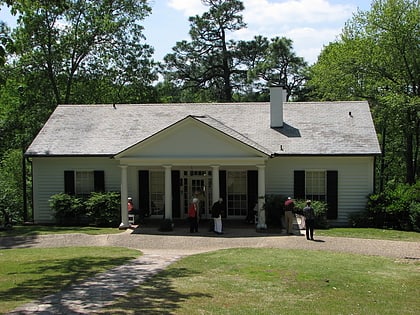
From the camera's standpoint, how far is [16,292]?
1126 cm

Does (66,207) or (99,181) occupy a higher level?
(99,181)

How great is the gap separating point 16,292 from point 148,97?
31813 millimetres

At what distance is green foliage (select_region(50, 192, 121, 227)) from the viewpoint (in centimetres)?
2459

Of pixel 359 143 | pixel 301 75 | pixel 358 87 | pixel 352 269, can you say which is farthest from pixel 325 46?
pixel 352 269

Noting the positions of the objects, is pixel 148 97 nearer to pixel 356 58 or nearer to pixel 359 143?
pixel 356 58

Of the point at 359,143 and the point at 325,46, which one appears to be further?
the point at 325,46

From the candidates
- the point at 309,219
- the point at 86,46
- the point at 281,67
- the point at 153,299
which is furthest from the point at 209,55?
the point at 153,299

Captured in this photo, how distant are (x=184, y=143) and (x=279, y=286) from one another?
39.4 ft

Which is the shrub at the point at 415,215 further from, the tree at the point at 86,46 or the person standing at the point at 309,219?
the tree at the point at 86,46

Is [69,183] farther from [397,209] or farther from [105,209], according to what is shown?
[397,209]

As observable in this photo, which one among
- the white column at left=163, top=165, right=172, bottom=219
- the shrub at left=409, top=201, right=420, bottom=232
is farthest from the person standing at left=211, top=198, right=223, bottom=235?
the shrub at left=409, top=201, right=420, bottom=232

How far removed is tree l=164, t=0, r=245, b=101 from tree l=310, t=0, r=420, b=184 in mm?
12402

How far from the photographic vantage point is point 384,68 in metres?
36.7

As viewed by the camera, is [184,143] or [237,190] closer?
[184,143]
